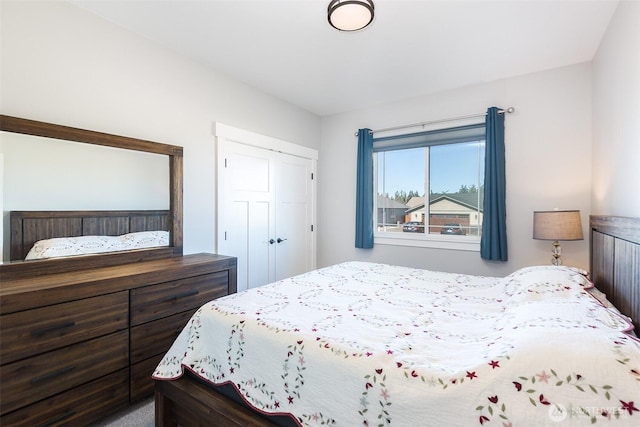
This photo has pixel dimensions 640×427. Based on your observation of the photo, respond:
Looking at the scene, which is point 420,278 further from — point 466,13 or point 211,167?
point 211,167

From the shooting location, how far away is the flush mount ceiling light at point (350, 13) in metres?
1.74

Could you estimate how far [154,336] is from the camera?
1.99 m

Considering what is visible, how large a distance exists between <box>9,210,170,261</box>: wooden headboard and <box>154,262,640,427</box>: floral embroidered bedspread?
3.72ft

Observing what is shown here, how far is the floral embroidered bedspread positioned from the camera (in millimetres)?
820

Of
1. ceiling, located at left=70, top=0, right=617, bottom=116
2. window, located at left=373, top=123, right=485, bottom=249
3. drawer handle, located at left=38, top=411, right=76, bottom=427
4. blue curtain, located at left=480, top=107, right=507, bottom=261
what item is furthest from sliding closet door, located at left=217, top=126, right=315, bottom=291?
blue curtain, located at left=480, top=107, right=507, bottom=261

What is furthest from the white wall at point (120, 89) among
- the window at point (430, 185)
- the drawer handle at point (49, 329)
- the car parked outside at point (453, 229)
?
the car parked outside at point (453, 229)

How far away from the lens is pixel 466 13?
204 centimetres

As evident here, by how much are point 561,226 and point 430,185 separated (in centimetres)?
137

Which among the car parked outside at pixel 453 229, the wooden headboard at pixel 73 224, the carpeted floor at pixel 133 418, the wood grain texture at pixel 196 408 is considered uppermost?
the wooden headboard at pixel 73 224

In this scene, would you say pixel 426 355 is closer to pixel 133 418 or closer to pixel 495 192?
pixel 133 418

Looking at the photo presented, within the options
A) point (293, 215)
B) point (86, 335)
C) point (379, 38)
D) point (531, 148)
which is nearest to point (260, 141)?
point (293, 215)

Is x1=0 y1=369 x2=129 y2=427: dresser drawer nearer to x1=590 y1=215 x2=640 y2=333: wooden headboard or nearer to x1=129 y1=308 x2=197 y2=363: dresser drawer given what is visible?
x1=129 y1=308 x2=197 y2=363: dresser drawer

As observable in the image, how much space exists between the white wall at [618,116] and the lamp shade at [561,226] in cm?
20

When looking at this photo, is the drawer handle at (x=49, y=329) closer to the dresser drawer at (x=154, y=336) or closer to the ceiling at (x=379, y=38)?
the dresser drawer at (x=154, y=336)
